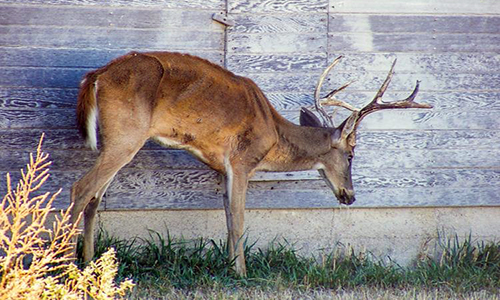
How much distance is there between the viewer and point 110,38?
21.8 ft

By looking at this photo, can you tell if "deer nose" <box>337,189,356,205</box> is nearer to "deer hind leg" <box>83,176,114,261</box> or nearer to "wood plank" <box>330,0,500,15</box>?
"wood plank" <box>330,0,500,15</box>

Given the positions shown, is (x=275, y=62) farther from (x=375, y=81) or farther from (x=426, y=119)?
(x=426, y=119)

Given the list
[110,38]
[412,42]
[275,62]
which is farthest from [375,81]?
[110,38]

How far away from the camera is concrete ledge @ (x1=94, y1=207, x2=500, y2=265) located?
23.1ft

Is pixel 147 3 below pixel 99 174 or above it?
above

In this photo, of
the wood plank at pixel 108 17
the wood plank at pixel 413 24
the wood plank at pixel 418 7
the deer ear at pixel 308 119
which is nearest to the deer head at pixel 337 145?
the deer ear at pixel 308 119

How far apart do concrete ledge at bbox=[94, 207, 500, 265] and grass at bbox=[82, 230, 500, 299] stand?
87mm

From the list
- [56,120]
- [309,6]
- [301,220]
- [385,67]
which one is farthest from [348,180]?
[56,120]

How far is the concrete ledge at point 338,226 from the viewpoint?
704cm

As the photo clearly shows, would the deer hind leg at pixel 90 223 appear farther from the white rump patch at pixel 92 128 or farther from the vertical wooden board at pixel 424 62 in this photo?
the vertical wooden board at pixel 424 62

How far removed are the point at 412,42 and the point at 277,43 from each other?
126 centimetres

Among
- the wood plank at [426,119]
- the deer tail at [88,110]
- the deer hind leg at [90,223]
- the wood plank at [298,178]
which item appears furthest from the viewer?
the wood plank at [426,119]

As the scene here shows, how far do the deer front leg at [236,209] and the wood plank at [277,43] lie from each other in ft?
3.65

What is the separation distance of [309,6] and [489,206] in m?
2.56
